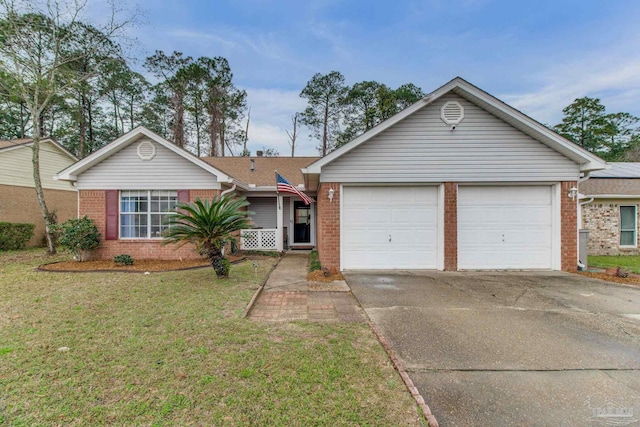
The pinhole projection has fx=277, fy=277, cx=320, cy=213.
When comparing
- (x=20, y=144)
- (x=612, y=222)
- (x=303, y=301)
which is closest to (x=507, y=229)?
(x=303, y=301)

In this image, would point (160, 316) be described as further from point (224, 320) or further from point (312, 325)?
point (312, 325)

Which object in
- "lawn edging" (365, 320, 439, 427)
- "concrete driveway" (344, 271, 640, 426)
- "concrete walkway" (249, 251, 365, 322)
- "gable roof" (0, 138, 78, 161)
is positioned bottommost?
"concrete driveway" (344, 271, 640, 426)

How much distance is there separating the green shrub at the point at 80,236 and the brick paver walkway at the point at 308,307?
733cm

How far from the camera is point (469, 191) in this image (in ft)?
27.2

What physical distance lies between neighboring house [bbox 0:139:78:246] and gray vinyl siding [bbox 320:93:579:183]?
1537cm

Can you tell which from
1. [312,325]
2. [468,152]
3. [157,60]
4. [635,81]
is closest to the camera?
[312,325]

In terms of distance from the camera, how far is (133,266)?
8750mm

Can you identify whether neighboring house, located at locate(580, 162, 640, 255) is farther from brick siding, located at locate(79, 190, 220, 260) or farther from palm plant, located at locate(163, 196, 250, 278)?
brick siding, located at locate(79, 190, 220, 260)

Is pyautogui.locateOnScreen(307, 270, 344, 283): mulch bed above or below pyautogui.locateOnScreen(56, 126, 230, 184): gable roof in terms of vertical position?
below

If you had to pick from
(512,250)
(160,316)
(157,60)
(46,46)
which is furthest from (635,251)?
(157,60)

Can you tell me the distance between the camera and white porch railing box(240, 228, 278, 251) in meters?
12.1

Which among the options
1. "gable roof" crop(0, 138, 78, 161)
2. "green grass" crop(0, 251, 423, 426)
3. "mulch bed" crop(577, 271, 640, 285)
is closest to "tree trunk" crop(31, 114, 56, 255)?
"gable roof" crop(0, 138, 78, 161)

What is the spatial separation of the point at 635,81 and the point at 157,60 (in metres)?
33.4

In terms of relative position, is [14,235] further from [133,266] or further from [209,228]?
[209,228]
